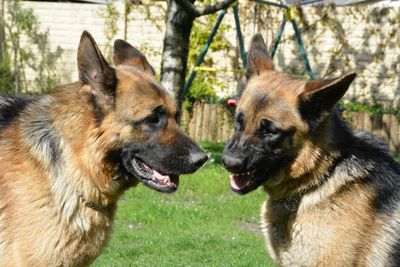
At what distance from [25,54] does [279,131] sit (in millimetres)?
15176

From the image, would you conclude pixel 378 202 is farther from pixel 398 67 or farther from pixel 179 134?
pixel 398 67

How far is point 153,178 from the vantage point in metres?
4.62

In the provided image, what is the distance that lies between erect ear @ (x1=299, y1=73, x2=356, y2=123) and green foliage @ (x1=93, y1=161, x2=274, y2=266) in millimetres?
2410

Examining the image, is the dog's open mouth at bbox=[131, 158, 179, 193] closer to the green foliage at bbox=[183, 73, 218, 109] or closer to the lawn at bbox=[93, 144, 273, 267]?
the lawn at bbox=[93, 144, 273, 267]

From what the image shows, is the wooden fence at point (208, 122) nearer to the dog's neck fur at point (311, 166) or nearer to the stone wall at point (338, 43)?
the stone wall at point (338, 43)

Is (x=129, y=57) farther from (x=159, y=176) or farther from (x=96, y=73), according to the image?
(x=159, y=176)

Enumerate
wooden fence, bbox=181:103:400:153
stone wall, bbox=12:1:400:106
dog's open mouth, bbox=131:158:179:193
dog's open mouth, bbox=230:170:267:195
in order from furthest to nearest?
1. stone wall, bbox=12:1:400:106
2. wooden fence, bbox=181:103:400:153
3. dog's open mouth, bbox=230:170:267:195
4. dog's open mouth, bbox=131:158:179:193

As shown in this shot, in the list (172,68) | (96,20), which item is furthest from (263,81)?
(96,20)

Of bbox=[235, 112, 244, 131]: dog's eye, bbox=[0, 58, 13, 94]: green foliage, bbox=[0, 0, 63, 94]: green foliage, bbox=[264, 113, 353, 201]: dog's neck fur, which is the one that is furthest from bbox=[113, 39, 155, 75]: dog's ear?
bbox=[0, 58, 13, 94]: green foliage

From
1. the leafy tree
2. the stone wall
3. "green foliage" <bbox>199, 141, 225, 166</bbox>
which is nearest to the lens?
the leafy tree

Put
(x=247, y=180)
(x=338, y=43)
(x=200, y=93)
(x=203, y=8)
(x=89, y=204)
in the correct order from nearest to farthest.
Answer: (x=89, y=204) → (x=247, y=180) → (x=203, y=8) → (x=200, y=93) → (x=338, y=43)

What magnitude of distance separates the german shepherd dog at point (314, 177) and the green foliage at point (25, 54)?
14.3 m

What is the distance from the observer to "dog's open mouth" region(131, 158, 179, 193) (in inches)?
179

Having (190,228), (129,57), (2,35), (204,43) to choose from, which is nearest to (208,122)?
(204,43)
